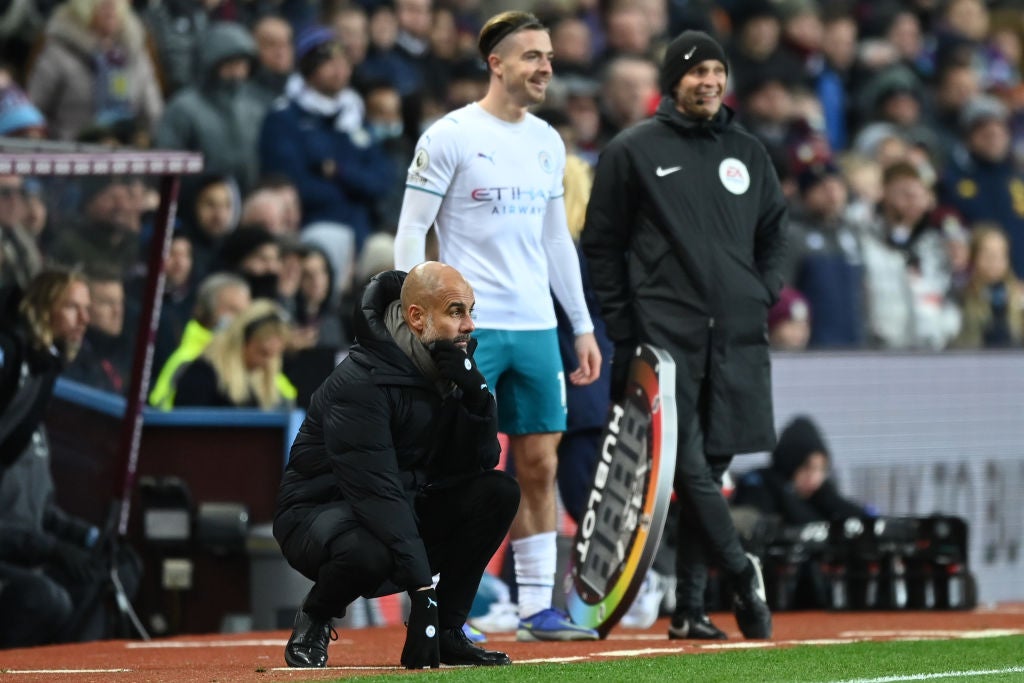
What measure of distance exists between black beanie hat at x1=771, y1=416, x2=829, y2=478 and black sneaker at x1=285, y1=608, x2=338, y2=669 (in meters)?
5.24

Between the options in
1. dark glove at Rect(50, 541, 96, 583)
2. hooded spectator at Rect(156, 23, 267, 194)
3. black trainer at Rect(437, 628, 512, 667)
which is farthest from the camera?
hooded spectator at Rect(156, 23, 267, 194)

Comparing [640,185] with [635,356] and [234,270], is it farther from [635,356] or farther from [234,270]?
[234,270]

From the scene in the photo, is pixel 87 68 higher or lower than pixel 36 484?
higher

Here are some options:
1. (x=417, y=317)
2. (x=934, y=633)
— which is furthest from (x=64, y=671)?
(x=934, y=633)

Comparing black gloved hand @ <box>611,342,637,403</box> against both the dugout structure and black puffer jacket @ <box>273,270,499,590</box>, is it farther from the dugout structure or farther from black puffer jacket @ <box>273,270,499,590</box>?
the dugout structure

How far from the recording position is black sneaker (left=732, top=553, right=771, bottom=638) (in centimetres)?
850

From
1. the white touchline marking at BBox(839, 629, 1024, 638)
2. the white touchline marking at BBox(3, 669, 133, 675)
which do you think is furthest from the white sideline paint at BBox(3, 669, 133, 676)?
the white touchline marking at BBox(839, 629, 1024, 638)

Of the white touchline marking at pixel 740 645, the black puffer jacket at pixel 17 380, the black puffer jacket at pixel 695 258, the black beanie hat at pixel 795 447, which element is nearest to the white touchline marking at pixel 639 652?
the white touchline marking at pixel 740 645

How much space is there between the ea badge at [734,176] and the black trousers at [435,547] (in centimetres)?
196

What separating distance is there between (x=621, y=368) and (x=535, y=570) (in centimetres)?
88

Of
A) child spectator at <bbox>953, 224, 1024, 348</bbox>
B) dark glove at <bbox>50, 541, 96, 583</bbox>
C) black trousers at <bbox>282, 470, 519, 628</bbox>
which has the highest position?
child spectator at <bbox>953, 224, 1024, 348</bbox>

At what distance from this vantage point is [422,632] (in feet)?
22.5

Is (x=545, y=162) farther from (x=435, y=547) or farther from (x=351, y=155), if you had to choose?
(x=351, y=155)

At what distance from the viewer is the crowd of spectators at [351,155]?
35.9 ft
